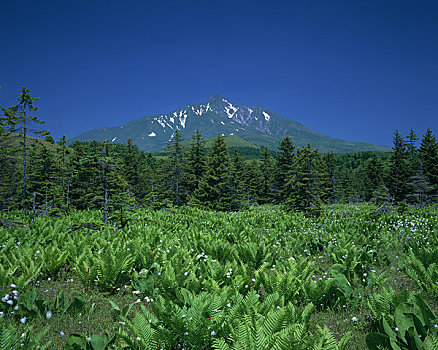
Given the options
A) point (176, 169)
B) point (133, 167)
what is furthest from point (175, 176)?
point (133, 167)

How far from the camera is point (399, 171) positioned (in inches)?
1569

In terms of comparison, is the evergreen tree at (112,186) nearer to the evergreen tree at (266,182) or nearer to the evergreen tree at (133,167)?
the evergreen tree at (133,167)

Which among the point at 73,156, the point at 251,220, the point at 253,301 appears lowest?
the point at 251,220

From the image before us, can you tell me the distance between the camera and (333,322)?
3645mm

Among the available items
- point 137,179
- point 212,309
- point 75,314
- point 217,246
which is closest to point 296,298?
point 212,309

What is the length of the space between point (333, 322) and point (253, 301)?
138 centimetres

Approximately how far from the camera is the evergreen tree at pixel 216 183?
28.9 metres

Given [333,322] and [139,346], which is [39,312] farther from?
[333,322]

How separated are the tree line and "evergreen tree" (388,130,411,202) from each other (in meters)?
0.13

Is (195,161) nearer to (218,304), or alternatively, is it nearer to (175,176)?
(175,176)

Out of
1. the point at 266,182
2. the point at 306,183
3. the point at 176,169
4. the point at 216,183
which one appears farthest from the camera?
the point at 266,182

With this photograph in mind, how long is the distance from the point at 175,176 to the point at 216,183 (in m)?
5.24

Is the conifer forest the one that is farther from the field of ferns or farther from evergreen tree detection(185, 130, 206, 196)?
evergreen tree detection(185, 130, 206, 196)

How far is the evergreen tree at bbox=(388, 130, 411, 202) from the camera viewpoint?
3944 cm
